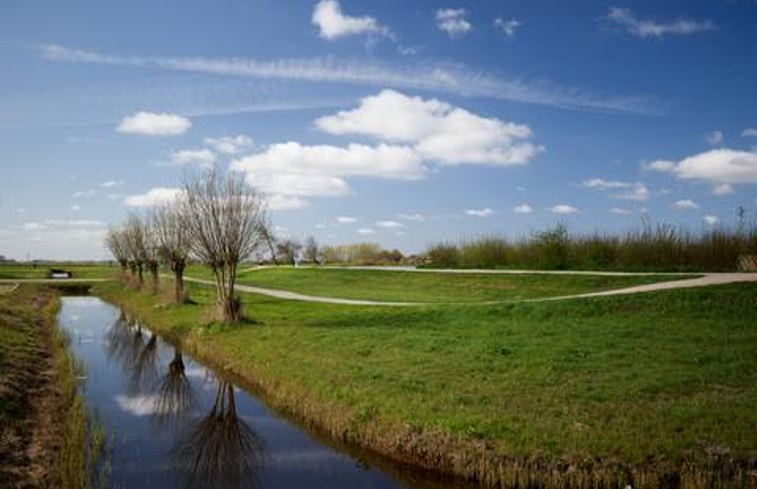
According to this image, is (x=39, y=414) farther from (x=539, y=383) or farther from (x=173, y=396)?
(x=539, y=383)

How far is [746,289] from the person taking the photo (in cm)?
2373

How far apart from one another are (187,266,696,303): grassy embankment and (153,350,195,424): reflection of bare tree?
15.9 metres

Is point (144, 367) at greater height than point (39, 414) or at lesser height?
lesser

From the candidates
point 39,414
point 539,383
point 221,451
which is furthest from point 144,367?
point 539,383

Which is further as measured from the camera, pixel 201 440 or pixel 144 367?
pixel 144 367

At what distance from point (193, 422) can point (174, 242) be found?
27.7 meters

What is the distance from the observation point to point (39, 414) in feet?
47.6

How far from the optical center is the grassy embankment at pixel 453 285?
33344 mm

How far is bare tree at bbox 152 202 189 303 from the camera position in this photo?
3819 centimetres

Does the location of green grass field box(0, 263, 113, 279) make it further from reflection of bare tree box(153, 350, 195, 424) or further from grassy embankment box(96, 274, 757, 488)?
grassy embankment box(96, 274, 757, 488)

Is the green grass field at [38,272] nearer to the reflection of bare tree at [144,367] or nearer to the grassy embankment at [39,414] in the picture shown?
the reflection of bare tree at [144,367]

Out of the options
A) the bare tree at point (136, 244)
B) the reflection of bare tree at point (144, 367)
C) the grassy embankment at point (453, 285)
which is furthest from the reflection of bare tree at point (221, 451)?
the bare tree at point (136, 244)

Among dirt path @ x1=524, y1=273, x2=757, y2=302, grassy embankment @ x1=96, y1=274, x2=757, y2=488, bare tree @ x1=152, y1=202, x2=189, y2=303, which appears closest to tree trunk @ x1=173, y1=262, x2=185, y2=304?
bare tree @ x1=152, y1=202, x2=189, y2=303

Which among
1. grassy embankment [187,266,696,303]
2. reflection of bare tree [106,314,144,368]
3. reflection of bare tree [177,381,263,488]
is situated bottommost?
reflection of bare tree [177,381,263,488]
